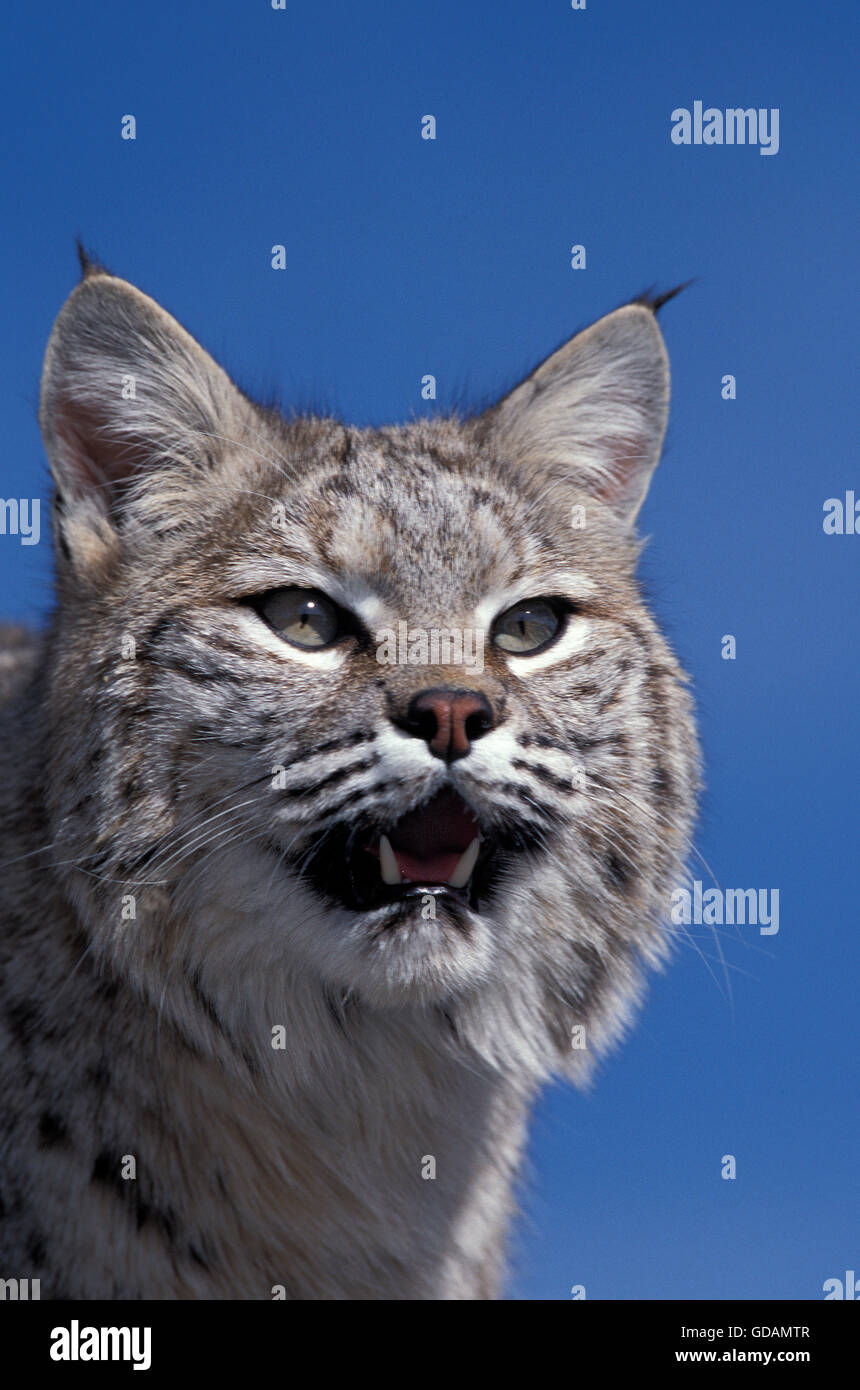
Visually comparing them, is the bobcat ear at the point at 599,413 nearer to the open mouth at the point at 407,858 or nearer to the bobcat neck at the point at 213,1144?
the open mouth at the point at 407,858

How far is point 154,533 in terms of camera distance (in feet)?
20.0

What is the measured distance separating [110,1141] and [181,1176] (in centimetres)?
27

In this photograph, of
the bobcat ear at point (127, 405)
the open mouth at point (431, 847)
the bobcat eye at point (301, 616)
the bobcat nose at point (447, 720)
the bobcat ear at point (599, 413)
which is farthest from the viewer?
the bobcat ear at point (599, 413)

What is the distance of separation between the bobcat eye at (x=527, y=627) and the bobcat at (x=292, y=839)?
0.04 ft

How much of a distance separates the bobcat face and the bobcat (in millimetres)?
13

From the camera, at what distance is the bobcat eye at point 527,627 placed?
5.90 m

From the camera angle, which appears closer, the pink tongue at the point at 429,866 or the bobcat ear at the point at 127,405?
the pink tongue at the point at 429,866

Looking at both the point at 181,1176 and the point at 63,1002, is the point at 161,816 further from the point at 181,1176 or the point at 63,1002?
the point at 181,1176

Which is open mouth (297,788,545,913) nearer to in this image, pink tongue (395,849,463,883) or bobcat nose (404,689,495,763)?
pink tongue (395,849,463,883)

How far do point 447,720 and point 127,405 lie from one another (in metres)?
1.96

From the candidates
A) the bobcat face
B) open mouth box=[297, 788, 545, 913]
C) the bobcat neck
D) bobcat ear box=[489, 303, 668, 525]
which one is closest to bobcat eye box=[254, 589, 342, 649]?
the bobcat face

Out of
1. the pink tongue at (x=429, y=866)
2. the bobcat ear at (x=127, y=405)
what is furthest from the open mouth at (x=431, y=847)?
the bobcat ear at (x=127, y=405)
